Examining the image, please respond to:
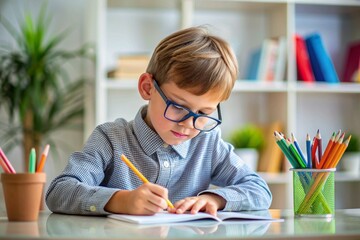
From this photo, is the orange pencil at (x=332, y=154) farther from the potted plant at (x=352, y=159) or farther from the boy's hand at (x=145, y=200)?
the potted plant at (x=352, y=159)

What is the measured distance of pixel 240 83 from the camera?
11.8 feet

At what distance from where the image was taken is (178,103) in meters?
1.55

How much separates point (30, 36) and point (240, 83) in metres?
1.11

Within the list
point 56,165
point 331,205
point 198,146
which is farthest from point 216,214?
point 56,165

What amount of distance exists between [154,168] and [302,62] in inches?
86.4

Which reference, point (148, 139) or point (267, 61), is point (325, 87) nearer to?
point (267, 61)

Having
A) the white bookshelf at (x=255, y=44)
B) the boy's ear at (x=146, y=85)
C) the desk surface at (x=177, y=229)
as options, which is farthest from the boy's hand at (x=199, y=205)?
the white bookshelf at (x=255, y=44)

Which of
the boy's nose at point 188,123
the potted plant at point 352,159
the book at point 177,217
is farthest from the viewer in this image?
the potted plant at point 352,159

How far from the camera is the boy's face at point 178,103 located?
60.9 inches

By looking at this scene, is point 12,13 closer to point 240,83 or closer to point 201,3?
point 201,3

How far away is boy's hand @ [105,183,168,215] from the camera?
4.31 ft

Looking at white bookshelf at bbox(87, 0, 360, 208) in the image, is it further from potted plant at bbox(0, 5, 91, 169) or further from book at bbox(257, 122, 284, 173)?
potted plant at bbox(0, 5, 91, 169)

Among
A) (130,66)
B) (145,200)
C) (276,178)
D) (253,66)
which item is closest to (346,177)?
(276,178)

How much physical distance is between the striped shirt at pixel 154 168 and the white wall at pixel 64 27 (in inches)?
76.4
